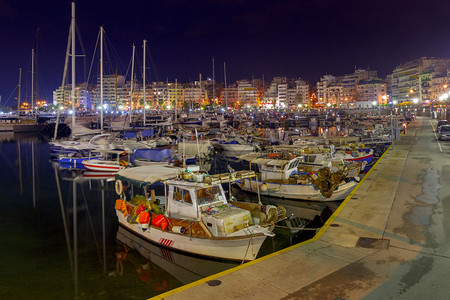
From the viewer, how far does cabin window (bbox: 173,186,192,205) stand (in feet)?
42.7

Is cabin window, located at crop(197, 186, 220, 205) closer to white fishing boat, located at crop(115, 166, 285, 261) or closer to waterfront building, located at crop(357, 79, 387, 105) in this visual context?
white fishing boat, located at crop(115, 166, 285, 261)

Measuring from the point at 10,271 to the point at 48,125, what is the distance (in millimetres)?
87097

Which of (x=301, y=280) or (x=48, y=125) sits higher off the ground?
(x=48, y=125)

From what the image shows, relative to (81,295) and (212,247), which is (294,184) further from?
(81,295)

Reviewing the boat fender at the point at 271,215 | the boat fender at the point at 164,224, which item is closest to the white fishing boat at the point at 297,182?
the boat fender at the point at 271,215

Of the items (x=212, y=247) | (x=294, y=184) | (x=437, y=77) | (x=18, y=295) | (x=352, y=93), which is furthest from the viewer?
(x=352, y=93)

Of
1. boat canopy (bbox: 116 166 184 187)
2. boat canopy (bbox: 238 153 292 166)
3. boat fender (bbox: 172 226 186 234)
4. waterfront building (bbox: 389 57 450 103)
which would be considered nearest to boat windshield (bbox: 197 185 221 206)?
boat fender (bbox: 172 226 186 234)

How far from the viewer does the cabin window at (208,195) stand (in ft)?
42.0

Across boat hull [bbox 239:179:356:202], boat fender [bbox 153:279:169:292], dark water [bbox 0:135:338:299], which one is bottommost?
boat fender [bbox 153:279:169:292]

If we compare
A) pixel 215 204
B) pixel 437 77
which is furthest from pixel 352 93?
pixel 215 204

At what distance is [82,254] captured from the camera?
1375cm

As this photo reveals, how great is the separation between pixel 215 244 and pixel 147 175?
4873 mm

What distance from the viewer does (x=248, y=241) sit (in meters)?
11.2

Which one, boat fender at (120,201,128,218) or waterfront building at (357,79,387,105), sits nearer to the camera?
boat fender at (120,201,128,218)
